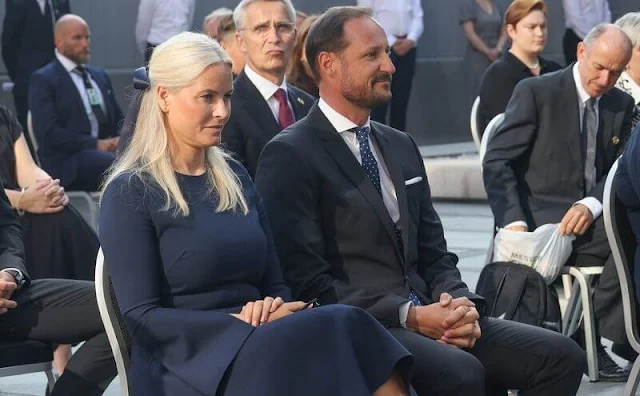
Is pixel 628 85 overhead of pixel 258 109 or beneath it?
beneath

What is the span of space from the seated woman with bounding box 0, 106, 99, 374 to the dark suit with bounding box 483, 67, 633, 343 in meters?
1.77

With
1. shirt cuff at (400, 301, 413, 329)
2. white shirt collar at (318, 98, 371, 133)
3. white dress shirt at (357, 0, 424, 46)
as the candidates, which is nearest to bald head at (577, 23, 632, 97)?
white shirt collar at (318, 98, 371, 133)

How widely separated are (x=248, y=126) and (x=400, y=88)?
31.3 feet

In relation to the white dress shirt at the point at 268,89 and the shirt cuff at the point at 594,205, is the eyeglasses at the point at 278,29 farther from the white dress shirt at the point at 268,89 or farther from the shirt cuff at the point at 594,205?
the shirt cuff at the point at 594,205

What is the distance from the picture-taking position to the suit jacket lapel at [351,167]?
4.78 m

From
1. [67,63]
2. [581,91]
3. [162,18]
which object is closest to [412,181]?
[581,91]

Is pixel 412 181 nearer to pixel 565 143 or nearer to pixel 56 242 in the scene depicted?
pixel 565 143

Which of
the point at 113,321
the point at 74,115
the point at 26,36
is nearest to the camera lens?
the point at 113,321

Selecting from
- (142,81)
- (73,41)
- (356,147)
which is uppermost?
(142,81)

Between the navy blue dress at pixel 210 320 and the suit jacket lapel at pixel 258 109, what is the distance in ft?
5.89

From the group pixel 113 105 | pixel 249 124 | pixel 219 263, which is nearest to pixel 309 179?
pixel 219 263

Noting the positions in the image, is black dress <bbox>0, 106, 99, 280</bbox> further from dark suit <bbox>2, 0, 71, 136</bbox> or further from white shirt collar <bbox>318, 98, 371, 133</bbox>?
dark suit <bbox>2, 0, 71, 136</bbox>

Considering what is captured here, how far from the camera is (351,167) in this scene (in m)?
4.82

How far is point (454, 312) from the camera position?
4559 millimetres
